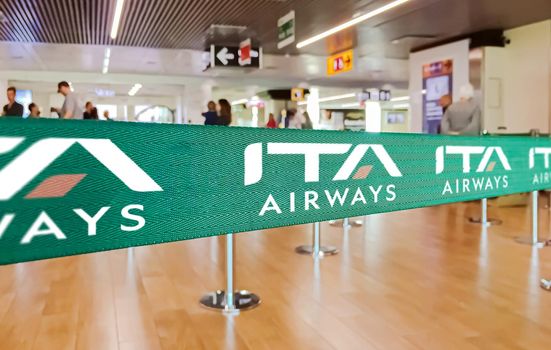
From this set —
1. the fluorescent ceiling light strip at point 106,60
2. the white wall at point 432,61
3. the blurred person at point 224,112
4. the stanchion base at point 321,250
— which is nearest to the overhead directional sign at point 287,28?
the blurred person at point 224,112

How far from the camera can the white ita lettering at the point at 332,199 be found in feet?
5.52

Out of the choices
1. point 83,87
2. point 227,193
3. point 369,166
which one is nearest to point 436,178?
point 369,166

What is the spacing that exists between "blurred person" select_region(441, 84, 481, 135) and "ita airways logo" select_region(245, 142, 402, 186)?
4.68 metres

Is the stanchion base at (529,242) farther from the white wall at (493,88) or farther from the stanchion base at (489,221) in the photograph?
the white wall at (493,88)

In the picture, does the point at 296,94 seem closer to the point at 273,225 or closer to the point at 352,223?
the point at 352,223

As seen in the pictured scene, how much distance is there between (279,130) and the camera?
167 cm

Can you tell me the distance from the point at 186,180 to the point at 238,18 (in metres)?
8.17

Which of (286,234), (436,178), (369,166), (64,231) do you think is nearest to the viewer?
(64,231)

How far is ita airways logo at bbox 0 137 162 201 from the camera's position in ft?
3.68

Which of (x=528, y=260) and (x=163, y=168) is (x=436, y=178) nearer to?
(x=163, y=168)

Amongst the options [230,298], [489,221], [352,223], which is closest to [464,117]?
[489,221]

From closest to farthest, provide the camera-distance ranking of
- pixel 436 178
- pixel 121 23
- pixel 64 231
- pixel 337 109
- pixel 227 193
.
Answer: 1. pixel 64 231
2. pixel 227 193
3. pixel 436 178
4. pixel 121 23
5. pixel 337 109

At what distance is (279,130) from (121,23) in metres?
8.94

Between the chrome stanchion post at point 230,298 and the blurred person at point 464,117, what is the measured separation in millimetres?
4254
